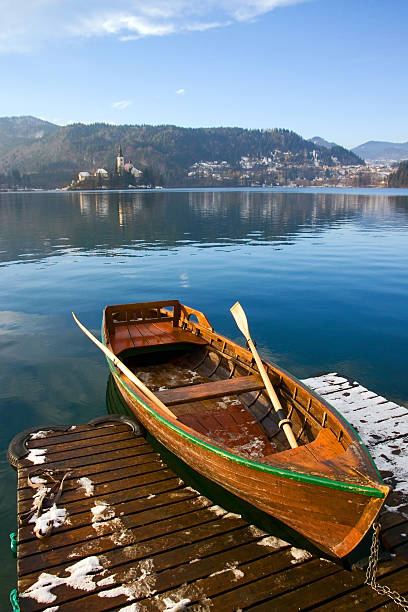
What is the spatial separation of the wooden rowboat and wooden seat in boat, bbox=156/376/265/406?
19 mm

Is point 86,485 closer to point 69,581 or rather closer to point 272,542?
point 69,581

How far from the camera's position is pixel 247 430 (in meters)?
7.82

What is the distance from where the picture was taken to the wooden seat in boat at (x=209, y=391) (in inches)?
288

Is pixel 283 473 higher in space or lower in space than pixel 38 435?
higher

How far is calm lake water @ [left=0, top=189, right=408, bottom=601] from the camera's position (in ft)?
36.9

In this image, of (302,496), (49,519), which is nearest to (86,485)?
(49,519)

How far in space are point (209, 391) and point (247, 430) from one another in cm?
114

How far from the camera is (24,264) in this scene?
92.5 ft

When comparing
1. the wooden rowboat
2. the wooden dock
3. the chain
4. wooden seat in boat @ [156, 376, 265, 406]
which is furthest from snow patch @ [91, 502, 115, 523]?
the chain

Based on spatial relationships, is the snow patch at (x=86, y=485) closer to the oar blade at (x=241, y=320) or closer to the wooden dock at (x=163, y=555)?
the wooden dock at (x=163, y=555)

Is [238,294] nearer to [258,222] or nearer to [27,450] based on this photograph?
[27,450]

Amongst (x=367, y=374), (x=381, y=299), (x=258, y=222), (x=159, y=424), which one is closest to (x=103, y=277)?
(x=381, y=299)

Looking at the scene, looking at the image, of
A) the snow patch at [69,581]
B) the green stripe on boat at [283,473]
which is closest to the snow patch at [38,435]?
the green stripe on boat at [283,473]

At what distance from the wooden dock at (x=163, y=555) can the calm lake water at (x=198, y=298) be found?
3.44ft
